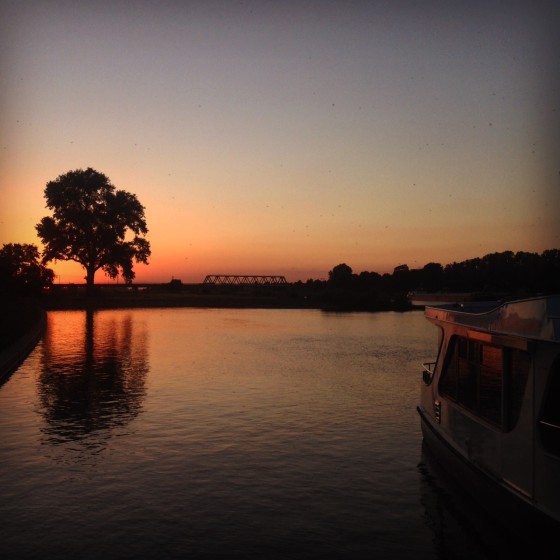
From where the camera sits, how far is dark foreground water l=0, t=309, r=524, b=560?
9812 millimetres

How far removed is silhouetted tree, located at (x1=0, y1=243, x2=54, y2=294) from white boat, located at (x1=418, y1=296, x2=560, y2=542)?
8254 centimetres

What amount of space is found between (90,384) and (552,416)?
19.2 m

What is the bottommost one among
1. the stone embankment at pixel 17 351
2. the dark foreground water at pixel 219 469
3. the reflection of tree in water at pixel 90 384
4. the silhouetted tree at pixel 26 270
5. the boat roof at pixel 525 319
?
the dark foreground water at pixel 219 469

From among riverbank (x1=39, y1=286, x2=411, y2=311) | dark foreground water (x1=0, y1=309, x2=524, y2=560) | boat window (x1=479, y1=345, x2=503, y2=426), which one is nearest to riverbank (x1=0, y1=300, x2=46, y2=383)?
dark foreground water (x1=0, y1=309, x2=524, y2=560)

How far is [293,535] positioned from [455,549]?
8.03 feet

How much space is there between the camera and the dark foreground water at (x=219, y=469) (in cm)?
981

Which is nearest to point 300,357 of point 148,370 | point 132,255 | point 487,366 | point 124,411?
point 148,370

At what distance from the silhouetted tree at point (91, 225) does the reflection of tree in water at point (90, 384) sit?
179ft

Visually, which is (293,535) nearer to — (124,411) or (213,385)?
(124,411)

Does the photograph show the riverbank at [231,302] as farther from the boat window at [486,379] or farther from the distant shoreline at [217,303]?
the boat window at [486,379]

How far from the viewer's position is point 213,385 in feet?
79.5

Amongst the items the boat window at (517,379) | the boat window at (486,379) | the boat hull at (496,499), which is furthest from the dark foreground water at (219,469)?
the boat window at (517,379)

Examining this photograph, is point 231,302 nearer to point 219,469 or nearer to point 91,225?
point 91,225

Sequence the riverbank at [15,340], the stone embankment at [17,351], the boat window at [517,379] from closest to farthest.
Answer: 1. the boat window at [517,379]
2. the stone embankment at [17,351]
3. the riverbank at [15,340]
